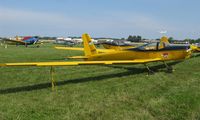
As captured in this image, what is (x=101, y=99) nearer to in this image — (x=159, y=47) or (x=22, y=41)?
(x=159, y=47)

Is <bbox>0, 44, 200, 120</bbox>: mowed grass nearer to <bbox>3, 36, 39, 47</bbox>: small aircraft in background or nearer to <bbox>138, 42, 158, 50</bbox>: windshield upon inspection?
<bbox>138, 42, 158, 50</bbox>: windshield

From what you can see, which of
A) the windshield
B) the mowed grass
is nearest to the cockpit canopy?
the windshield

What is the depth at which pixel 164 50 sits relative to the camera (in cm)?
1142

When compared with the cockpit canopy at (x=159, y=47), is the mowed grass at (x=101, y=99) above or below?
below

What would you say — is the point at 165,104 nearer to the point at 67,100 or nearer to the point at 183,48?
the point at 67,100

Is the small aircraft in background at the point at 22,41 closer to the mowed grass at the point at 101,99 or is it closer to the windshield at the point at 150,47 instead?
the windshield at the point at 150,47

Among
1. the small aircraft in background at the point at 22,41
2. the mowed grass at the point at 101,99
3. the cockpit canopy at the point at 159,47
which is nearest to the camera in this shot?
the mowed grass at the point at 101,99

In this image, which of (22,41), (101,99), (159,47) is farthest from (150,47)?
(22,41)

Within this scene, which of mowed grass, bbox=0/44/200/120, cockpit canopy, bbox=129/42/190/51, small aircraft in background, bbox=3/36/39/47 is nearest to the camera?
mowed grass, bbox=0/44/200/120

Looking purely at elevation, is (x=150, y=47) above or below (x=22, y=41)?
above

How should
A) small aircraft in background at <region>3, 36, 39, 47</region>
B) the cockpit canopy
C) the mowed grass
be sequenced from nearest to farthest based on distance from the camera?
1. the mowed grass
2. the cockpit canopy
3. small aircraft in background at <region>3, 36, 39, 47</region>

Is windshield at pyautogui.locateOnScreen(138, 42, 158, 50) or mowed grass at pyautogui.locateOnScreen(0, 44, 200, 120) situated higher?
windshield at pyautogui.locateOnScreen(138, 42, 158, 50)

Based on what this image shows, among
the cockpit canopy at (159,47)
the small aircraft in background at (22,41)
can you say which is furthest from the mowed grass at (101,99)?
the small aircraft in background at (22,41)

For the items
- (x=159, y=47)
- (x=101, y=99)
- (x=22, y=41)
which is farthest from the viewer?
(x=22, y=41)
